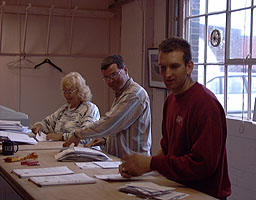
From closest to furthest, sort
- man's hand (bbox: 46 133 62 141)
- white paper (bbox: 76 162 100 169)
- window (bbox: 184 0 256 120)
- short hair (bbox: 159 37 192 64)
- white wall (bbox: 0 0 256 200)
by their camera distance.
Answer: short hair (bbox: 159 37 192 64)
white paper (bbox: 76 162 100 169)
man's hand (bbox: 46 133 62 141)
window (bbox: 184 0 256 120)
white wall (bbox: 0 0 256 200)

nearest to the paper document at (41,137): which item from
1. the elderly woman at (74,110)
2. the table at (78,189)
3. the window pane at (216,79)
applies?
the elderly woman at (74,110)

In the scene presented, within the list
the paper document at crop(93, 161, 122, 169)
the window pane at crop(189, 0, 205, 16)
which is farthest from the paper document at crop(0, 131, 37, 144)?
the window pane at crop(189, 0, 205, 16)

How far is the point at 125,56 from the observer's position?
299 inches

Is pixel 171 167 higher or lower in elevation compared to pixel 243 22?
lower

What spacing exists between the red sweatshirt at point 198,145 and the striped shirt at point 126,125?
101cm

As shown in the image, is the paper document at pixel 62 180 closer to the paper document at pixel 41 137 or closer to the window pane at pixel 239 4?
the paper document at pixel 41 137

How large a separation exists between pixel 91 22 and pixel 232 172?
427 cm

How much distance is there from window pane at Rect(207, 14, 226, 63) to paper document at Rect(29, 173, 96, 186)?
3.11 m

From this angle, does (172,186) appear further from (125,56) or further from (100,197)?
(125,56)

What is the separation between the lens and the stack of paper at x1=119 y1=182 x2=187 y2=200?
2.26 meters

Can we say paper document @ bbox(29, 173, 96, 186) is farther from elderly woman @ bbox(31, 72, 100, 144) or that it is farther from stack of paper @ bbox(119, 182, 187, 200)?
elderly woman @ bbox(31, 72, 100, 144)

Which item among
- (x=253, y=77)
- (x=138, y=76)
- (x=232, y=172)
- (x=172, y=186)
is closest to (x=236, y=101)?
(x=253, y=77)

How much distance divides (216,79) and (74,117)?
73.9 inches

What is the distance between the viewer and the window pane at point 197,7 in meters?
5.77
